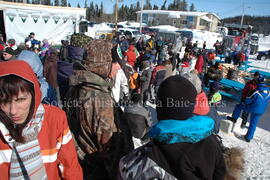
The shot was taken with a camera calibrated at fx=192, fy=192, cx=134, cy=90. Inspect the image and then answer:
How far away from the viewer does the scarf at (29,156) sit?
4.30 ft

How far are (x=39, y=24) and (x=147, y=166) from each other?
52.4ft

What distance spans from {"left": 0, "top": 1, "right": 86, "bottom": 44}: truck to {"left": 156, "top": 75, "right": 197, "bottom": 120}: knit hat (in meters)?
15.4

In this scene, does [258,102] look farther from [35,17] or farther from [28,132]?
[35,17]

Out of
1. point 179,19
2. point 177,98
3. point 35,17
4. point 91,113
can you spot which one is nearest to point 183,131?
point 177,98

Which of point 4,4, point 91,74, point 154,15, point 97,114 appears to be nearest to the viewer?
point 97,114

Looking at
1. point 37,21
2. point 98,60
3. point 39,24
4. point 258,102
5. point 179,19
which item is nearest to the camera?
point 98,60

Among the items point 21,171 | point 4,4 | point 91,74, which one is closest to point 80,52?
point 91,74

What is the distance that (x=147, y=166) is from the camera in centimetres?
119

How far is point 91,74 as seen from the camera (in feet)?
5.54

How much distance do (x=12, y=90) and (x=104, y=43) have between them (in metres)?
0.99

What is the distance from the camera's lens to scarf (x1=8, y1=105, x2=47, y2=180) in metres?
1.31

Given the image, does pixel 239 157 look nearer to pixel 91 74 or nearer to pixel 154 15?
pixel 91 74

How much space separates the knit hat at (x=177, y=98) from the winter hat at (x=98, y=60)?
68 centimetres

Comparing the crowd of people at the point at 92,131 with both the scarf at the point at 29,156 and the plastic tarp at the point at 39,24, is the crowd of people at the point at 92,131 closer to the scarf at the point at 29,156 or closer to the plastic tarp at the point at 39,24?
the scarf at the point at 29,156
